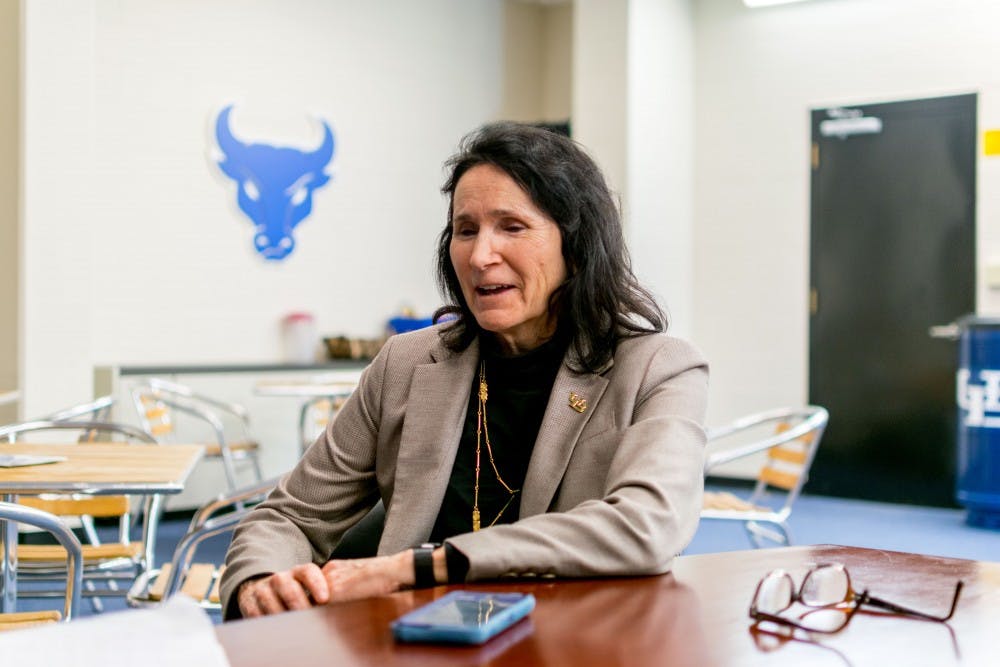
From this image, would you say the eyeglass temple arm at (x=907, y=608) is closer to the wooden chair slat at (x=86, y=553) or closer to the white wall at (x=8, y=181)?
the wooden chair slat at (x=86, y=553)

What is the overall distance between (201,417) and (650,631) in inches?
182

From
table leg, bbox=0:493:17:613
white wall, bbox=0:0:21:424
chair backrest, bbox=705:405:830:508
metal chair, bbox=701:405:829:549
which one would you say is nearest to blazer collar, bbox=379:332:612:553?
table leg, bbox=0:493:17:613

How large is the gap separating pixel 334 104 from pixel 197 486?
2706mm

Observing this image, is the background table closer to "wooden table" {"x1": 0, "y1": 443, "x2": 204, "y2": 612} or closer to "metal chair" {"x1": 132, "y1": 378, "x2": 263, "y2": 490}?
"metal chair" {"x1": 132, "y1": 378, "x2": 263, "y2": 490}

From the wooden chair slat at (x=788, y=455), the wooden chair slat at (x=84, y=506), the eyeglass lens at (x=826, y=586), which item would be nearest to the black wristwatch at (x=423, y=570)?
the eyeglass lens at (x=826, y=586)

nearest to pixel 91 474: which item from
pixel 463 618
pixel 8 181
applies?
pixel 463 618

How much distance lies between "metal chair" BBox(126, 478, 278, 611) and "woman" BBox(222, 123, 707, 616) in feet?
2.06

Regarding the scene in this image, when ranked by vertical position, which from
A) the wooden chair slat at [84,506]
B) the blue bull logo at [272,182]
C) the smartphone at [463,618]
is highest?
the blue bull logo at [272,182]

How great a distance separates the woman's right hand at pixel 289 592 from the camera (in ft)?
4.33

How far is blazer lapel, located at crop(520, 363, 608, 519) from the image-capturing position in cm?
162

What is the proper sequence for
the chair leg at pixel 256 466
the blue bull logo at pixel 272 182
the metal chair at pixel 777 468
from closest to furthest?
the metal chair at pixel 777 468 < the chair leg at pixel 256 466 < the blue bull logo at pixel 272 182

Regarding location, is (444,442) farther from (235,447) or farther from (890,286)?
(890,286)

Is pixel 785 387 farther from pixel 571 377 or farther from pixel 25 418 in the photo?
pixel 571 377

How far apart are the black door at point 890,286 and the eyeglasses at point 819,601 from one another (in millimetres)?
5950
